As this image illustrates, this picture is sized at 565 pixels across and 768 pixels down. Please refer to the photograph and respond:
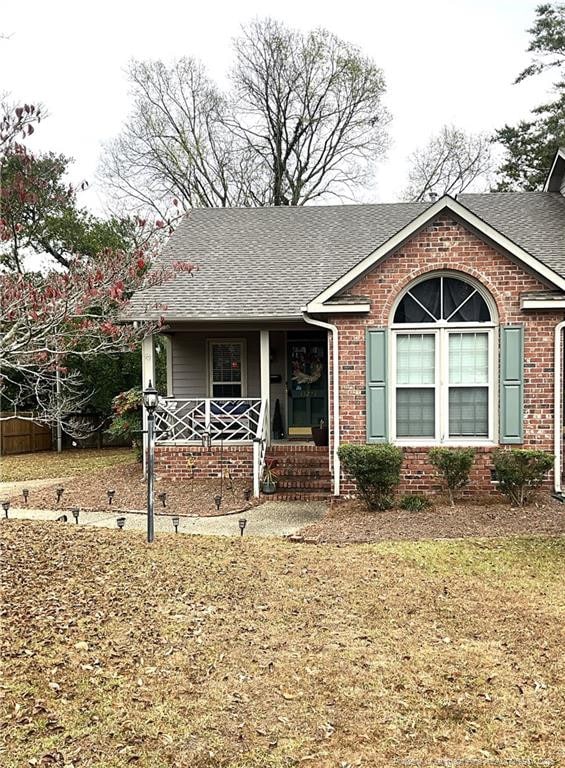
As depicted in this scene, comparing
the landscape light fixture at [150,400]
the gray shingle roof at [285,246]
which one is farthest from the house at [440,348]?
the landscape light fixture at [150,400]

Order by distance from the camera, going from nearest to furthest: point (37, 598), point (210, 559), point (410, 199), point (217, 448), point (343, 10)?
point (37, 598) < point (210, 559) < point (343, 10) < point (217, 448) < point (410, 199)

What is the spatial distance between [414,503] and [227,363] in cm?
704

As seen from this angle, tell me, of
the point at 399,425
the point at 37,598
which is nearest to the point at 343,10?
the point at 399,425

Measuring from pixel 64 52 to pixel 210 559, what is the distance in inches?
209

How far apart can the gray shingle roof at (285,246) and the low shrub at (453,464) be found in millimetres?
4262

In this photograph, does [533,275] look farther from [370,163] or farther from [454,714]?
[370,163]

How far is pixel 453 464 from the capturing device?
10.0 meters

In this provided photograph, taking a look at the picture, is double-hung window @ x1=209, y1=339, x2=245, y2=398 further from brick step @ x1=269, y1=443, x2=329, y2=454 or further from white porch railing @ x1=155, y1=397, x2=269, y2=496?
brick step @ x1=269, y1=443, x2=329, y2=454

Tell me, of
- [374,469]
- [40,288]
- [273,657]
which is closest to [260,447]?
[374,469]

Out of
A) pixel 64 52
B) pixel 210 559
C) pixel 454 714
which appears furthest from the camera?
pixel 210 559

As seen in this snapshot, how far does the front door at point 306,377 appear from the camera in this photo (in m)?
15.3

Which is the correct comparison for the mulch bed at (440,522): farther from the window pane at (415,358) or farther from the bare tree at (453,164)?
the bare tree at (453,164)

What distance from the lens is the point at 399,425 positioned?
10.8 metres

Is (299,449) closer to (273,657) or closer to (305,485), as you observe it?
(305,485)
